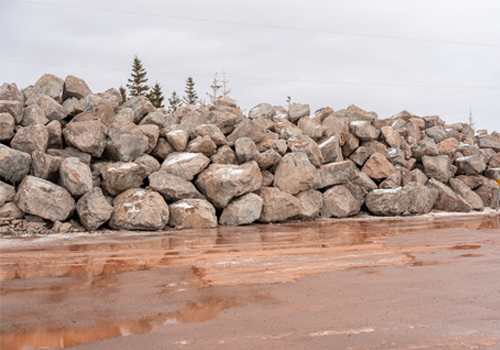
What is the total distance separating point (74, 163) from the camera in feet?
32.6

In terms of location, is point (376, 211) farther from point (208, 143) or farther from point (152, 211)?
point (152, 211)

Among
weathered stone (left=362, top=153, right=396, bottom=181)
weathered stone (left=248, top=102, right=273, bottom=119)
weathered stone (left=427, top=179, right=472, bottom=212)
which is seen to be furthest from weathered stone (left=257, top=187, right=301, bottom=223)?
weathered stone (left=427, top=179, right=472, bottom=212)

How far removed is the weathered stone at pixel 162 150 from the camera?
12711 millimetres

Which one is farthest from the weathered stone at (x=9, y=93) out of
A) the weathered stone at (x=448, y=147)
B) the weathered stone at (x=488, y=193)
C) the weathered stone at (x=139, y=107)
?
the weathered stone at (x=488, y=193)

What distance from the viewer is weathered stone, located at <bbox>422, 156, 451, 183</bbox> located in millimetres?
16734

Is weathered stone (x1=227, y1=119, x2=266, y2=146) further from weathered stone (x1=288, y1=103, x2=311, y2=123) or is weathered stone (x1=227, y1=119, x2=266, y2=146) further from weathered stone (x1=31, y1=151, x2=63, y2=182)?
weathered stone (x1=31, y1=151, x2=63, y2=182)

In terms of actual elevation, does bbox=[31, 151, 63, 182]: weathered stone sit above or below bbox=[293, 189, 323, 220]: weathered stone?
above

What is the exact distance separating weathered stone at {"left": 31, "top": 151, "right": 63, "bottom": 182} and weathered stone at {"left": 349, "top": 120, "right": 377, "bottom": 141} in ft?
37.5

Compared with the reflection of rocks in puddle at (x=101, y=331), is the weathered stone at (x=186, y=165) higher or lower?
higher

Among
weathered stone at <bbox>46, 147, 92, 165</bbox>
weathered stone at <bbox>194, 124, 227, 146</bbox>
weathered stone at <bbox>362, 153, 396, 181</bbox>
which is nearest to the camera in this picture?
Answer: weathered stone at <bbox>46, 147, 92, 165</bbox>

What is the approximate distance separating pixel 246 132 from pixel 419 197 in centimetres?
741

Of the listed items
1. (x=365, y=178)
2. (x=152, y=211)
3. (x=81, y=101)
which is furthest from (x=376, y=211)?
(x=81, y=101)

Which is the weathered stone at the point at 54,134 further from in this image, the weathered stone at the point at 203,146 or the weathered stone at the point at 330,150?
the weathered stone at the point at 330,150

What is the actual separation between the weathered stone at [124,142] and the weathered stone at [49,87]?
340 cm
